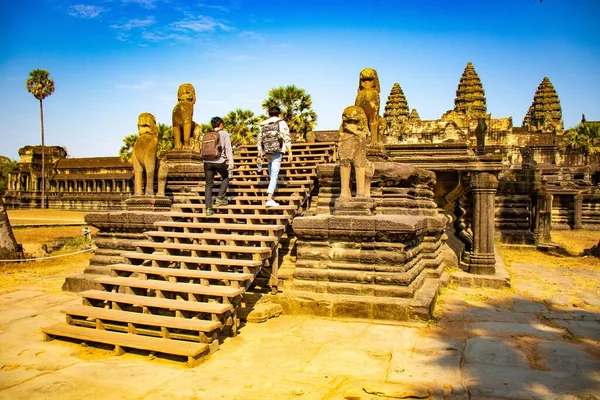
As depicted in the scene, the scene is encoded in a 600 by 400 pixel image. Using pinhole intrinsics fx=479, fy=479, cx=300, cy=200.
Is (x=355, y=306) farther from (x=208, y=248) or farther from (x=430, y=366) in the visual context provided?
(x=208, y=248)

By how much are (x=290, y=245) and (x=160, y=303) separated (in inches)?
126

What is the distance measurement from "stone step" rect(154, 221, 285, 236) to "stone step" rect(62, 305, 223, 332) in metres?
1.93

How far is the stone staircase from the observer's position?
525cm

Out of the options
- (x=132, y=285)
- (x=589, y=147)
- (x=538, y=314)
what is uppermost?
(x=589, y=147)

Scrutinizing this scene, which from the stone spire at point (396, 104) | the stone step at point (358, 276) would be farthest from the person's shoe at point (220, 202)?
the stone spire at point (396, 104)

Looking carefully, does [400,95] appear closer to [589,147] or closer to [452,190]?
[589,147]

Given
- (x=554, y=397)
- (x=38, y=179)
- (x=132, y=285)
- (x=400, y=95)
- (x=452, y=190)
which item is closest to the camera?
(x=554, y=397)

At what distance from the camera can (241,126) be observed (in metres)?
31.9

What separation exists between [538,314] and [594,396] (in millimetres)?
3408

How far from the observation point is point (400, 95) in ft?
224

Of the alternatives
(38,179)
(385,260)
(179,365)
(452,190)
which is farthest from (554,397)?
(38,179)

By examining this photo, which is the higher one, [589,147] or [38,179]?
[589,147]

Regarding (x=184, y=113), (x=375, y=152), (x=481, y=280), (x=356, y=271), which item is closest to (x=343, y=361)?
(x=356, y=271)

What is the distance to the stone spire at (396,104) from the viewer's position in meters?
66.7
